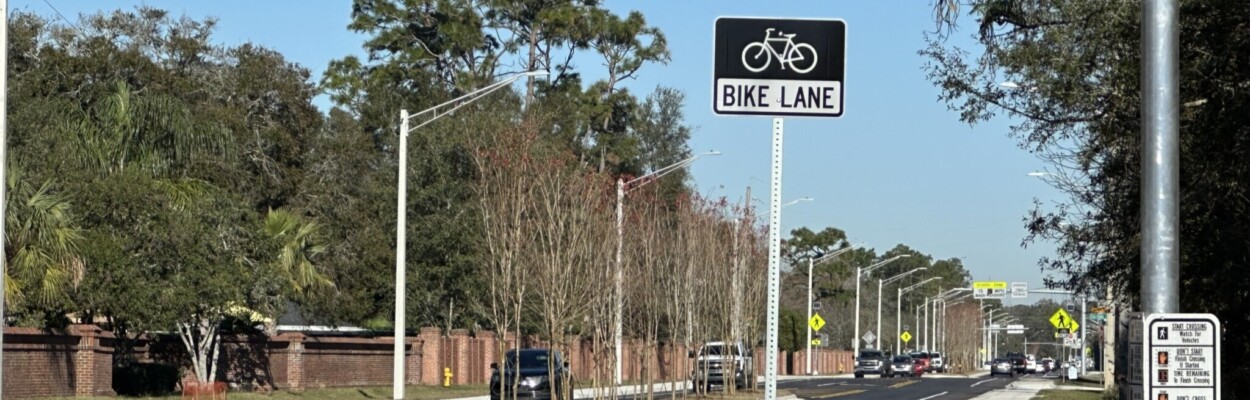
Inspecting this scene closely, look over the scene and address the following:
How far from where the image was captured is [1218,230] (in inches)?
704

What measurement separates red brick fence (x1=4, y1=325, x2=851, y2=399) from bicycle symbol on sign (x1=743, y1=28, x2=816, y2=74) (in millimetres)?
25417

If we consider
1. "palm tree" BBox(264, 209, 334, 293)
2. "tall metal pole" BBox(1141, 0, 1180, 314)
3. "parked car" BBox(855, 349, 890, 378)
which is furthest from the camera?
"parked car" BBox(855, 349, 890, 378)

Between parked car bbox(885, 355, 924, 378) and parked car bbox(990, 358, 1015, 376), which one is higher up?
parked car bbox(885, 355, 924, 378)

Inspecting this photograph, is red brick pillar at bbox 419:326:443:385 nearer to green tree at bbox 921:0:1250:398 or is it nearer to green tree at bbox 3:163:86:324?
green tree at bbox 3:163:86:324

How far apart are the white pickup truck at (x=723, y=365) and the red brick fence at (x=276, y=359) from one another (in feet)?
2.37

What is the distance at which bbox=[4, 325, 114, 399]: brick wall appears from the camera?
3048 cm

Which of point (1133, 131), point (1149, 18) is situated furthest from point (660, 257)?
point (1149, 18)

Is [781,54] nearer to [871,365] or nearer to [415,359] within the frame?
[415,359]

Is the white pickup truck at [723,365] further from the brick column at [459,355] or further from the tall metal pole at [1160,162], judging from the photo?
the tall metal pole at [1160,162]

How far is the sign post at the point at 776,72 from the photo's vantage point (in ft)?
25.4

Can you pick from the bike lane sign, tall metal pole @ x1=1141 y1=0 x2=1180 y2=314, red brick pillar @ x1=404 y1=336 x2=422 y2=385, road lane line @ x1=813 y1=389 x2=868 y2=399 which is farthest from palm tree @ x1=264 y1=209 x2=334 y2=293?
the bike lane sign

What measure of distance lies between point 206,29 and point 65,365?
2341 centimetres

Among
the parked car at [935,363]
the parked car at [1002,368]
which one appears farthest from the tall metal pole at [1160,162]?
the parked car at [935,363]

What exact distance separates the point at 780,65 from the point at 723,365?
36249 millimetres
